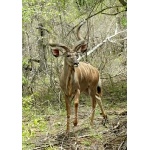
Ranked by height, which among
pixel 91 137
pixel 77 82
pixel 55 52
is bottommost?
pixel 91 137

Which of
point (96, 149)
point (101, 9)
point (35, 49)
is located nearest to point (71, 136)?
point (96, 149)

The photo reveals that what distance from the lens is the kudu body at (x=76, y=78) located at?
11.6 feet

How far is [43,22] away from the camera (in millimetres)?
3609

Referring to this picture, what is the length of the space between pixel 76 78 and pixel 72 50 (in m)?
0.21

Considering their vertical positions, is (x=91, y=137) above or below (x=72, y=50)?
below

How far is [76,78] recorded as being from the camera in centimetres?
362

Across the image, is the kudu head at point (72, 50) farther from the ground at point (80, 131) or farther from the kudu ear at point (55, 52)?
the ground at point (80, 131)

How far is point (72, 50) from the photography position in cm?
352

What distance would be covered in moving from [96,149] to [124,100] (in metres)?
0.37

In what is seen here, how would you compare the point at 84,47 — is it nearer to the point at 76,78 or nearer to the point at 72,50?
the point at 72,50
